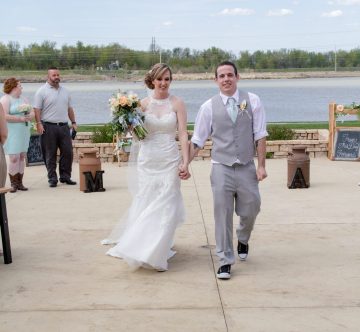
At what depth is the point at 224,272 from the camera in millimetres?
6383

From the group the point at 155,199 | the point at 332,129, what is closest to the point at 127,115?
the point at 155,199

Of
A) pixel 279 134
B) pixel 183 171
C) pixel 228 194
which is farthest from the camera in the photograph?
pixel 279 134

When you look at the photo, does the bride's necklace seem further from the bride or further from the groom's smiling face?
the groom's smiling face

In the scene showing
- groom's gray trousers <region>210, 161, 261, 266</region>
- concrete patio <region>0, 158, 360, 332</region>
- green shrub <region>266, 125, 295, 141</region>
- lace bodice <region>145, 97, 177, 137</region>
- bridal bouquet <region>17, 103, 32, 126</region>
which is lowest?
concrete patio <region>0, 158, 360, 332</region>

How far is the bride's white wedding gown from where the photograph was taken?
6648 millimetres

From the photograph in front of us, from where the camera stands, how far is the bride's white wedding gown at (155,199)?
6648 millimetres

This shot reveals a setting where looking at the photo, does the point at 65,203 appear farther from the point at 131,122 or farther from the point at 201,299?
the point at 201,299

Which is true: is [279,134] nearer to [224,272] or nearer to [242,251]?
[242,251]

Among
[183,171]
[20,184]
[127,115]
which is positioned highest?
[127,115]

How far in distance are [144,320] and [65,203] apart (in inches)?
205

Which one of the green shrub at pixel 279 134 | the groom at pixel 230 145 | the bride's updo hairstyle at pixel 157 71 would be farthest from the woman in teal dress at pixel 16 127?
the green shrub at pixel 279 134

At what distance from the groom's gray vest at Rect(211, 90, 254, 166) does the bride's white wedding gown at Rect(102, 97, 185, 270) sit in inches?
27.8

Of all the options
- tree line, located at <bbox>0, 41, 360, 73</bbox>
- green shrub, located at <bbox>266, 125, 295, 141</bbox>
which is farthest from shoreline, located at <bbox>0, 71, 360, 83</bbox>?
green shrub, located at <bbox>266, 125, 295, 141</bbox>

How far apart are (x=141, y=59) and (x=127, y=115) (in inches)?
2517
